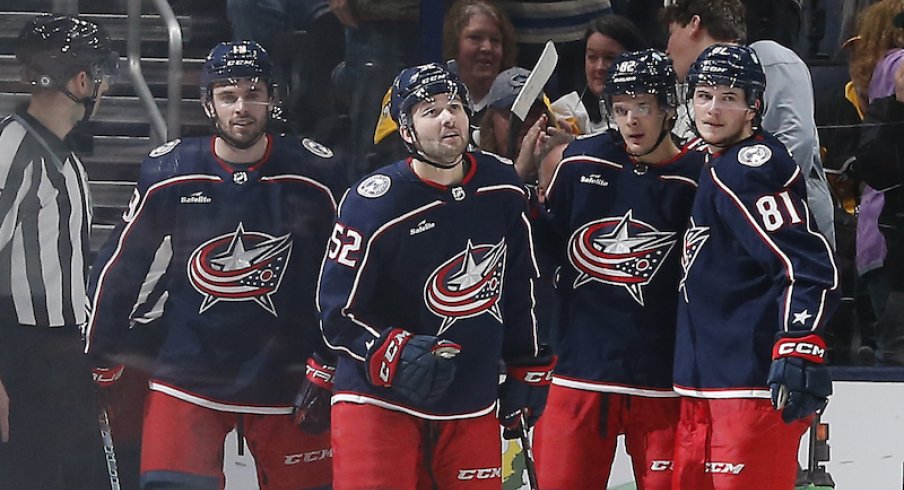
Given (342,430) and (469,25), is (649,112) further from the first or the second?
(342,430)

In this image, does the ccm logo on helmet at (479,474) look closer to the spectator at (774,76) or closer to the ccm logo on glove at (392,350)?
the ccm logo on glove at (392,350)

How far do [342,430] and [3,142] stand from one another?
2.84 ft

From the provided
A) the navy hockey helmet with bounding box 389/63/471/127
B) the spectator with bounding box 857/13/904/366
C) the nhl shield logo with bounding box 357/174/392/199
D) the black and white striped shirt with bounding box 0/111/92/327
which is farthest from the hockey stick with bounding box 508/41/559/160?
the black and white striped shirt with bounding box 0/111/92/327

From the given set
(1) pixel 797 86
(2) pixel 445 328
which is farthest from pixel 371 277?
(1) pixel 797 86

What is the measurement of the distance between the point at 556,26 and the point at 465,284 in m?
0.61

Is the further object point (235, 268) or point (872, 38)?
point (872, 38)

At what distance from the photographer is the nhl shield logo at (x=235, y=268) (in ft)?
11.1

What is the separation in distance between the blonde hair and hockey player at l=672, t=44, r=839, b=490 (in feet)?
1.38

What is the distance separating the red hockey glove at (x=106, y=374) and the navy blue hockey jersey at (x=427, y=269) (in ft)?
1.44

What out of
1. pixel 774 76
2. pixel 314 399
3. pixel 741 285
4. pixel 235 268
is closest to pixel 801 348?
pixel 741 285

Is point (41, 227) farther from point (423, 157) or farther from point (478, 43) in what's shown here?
point (478, 43)

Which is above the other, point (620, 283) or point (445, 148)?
point (445, 148)

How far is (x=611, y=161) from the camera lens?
136 inches

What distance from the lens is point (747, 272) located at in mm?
3389
